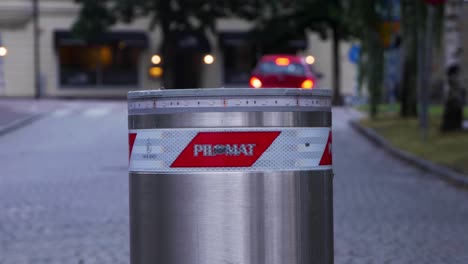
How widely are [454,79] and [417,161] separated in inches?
148

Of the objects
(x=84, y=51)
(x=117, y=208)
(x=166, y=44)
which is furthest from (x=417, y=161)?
(x=84, y=51)

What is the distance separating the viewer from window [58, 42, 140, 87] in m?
48.0

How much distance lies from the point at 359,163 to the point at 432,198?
474cm

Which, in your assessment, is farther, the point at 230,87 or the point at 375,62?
the point at 375,62

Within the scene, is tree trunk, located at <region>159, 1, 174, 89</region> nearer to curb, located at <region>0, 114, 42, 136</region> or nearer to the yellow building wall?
the yellow building wall

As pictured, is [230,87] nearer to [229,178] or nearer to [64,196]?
[64,196]

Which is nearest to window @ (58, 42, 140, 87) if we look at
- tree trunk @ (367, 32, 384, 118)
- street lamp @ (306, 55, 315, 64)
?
street lamp @ (306, 55, 315, 64)

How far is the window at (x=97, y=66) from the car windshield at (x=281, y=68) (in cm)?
2098

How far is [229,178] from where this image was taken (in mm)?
4312

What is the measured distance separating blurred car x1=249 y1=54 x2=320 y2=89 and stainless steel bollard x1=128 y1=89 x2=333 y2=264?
74.5 ft

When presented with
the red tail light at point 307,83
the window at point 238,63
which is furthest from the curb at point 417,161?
the window at point 238,63

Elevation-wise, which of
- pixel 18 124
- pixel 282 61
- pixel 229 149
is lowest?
pixel 18 124

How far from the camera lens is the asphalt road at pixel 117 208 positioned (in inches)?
315

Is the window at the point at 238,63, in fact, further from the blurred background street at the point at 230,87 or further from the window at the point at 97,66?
the window at the point at 97,66
